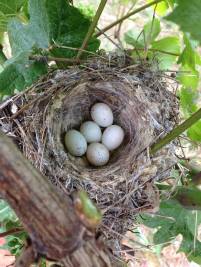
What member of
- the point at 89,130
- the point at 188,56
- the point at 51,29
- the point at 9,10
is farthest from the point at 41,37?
the point at 89,130

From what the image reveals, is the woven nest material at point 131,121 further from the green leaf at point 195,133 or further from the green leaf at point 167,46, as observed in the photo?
the green leaf at point 167,46

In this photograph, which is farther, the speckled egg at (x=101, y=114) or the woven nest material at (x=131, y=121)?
the speckled egg at (x=101, y=114)

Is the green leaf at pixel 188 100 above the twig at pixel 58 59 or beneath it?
beneath

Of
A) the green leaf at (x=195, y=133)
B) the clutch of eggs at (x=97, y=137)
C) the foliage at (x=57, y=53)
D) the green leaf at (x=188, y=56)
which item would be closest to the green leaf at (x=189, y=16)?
the foliage at (x=57, y=53)

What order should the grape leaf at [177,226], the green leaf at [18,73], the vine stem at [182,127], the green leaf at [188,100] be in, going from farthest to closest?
the green leaf at [188,100] < the grape leaf at [177,226] < the green leaf at [18,73] < the vine stem at [182,127]

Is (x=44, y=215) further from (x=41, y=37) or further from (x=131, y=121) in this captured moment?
(x=131, y=121)
